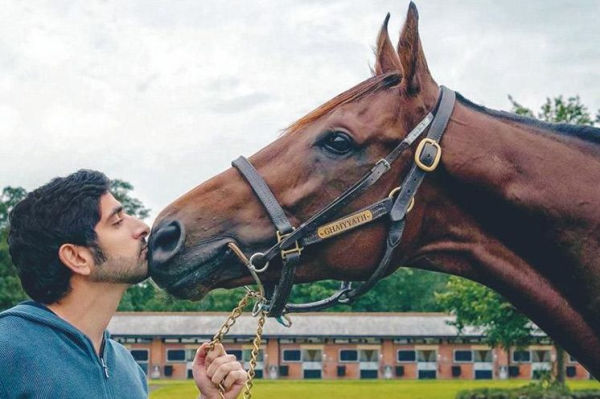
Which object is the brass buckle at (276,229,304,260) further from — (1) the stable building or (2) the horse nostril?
(1) the stable building

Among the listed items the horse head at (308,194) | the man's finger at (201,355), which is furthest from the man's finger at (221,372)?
the horse head at (308,194)

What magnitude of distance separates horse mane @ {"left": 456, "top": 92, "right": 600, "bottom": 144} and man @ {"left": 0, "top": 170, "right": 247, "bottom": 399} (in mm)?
1678

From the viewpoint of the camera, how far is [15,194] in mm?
64438

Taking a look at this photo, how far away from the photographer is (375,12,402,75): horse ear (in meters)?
3.71

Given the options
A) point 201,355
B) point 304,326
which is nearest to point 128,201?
point 304,326

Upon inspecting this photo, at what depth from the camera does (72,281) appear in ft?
10.9

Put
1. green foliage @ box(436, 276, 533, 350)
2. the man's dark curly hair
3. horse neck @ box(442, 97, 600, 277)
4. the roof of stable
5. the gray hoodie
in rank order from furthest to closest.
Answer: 1. the roof of stable
2. green foliage @ box(436, 276, 533, 350)
3. horse neck @ box(442, 97, 600, 277)
4. the man's dark curly hair
5. the gray hoodie

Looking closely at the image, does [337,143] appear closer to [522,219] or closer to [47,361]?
[522,219]

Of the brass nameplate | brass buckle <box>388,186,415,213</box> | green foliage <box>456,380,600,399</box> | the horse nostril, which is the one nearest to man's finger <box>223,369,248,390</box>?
the horse nostril

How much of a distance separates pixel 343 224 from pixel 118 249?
102 cm

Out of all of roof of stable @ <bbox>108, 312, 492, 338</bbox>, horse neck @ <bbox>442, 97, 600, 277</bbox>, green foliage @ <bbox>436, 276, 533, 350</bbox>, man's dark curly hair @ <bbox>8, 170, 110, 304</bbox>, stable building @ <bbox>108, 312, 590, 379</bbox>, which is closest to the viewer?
man's dark curly hair @ <bbox>8, 170, 110, 304</bbox>

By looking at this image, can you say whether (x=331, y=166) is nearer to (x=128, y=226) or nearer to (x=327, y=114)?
(x=327, y=114)

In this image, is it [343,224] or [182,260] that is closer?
[182,260]

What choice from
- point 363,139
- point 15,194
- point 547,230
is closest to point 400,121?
point 363,139
